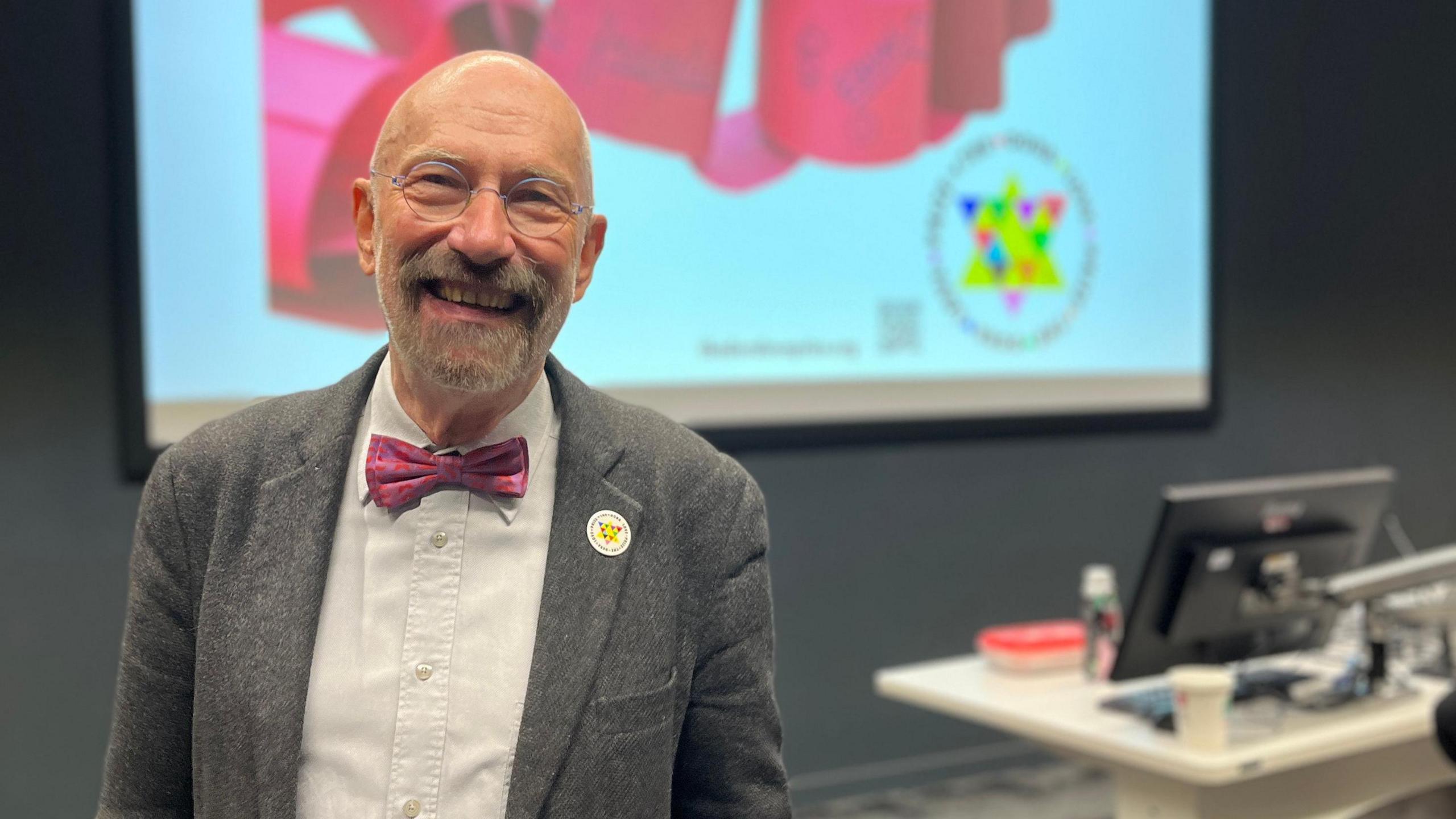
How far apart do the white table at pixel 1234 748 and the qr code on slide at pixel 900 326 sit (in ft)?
4.49

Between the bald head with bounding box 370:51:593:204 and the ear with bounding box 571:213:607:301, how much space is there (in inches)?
2.7

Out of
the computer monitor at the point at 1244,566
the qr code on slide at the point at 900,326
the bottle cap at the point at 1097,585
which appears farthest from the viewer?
the qr code on slide at the point at 900,326

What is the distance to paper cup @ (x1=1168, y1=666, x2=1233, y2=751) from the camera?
2.18 m

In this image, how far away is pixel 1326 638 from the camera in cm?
263

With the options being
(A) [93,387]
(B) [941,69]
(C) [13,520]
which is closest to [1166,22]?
(B) [941,69]

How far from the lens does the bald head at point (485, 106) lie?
4.00 feet

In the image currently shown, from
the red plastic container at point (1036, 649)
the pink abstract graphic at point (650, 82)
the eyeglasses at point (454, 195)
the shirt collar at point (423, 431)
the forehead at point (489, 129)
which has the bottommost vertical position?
the red plastic container at point (1036, 649)

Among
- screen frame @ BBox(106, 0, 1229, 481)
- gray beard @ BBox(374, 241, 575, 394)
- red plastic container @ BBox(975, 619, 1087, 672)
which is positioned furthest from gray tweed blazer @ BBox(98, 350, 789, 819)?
screen frame @ BBox(106, 0, 1229, 481)

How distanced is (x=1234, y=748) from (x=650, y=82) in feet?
7.15

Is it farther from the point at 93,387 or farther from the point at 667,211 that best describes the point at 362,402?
the point at 667,211

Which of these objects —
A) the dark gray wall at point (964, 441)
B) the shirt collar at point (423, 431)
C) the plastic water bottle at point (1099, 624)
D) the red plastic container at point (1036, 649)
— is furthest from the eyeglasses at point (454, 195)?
the dark gray wall at point (964, 441)

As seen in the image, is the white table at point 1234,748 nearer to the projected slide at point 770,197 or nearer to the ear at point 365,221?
the projected slide at point 770,197

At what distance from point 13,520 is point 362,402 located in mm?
1993

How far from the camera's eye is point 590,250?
136 centimetres
